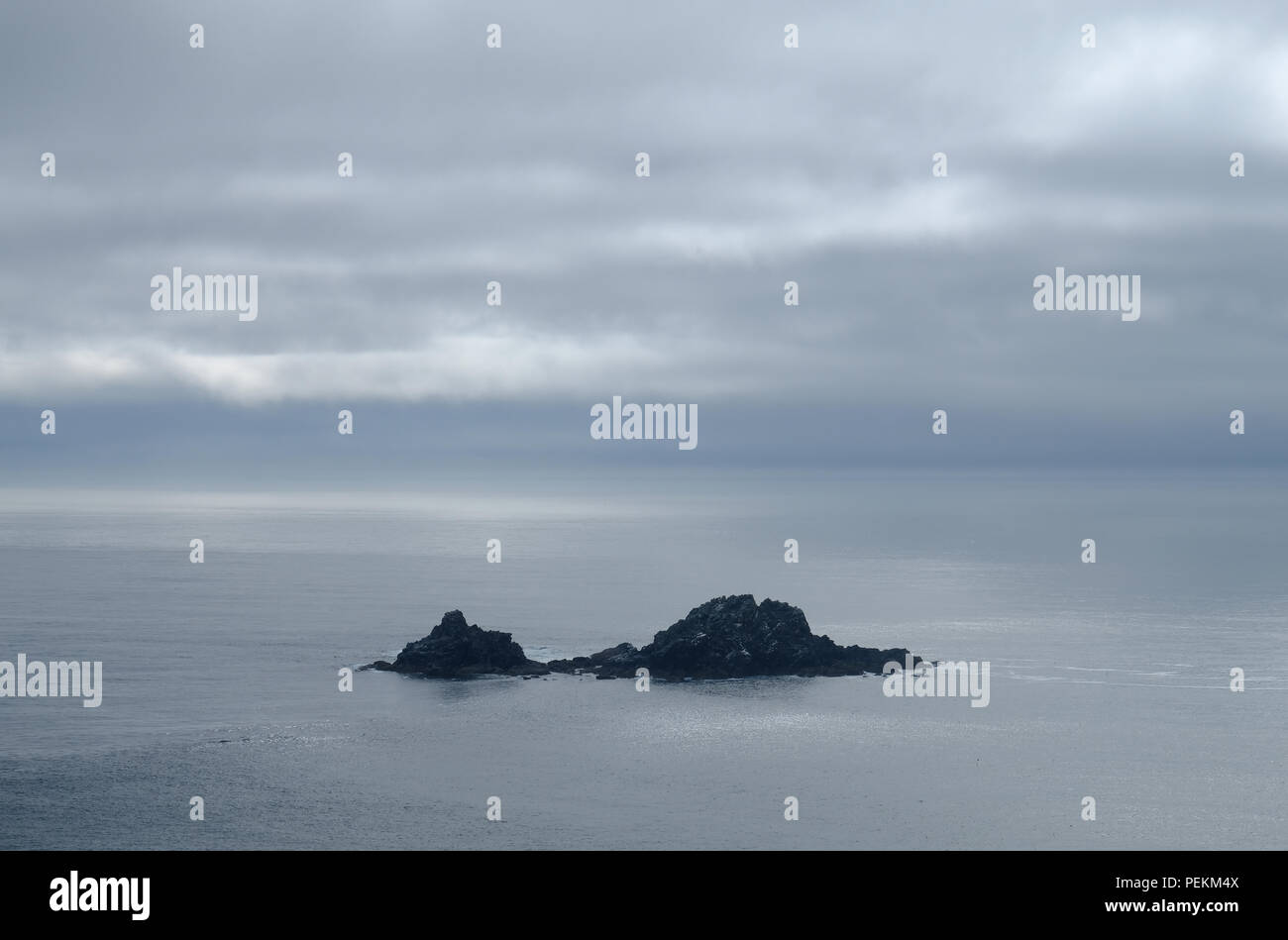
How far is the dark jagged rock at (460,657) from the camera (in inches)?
4104

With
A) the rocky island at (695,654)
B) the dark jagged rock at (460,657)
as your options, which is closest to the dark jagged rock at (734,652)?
the rocky island at (695,654)

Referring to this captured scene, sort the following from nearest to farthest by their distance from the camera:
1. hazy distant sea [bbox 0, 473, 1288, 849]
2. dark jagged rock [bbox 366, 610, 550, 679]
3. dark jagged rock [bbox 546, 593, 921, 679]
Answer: hazy distant sea [bbox 0, 473, 1288, 849] < dark jagged rock [bbox 366, 610, 550, 679] < dark jagged rock [bbox 546, 593, 921, 679]

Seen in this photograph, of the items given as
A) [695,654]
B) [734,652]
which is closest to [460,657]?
[695,654]

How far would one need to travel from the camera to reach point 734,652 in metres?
106

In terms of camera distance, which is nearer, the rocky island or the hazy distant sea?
the hazy distant sea

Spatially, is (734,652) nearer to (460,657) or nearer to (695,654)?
(695,654)

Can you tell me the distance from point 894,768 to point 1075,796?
11.6 m

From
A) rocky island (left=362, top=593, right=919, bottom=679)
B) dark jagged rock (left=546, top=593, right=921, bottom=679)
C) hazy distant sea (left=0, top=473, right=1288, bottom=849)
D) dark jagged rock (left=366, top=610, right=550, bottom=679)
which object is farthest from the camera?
dark jagged rock (left=546, top=593, right=921, bottom=679)

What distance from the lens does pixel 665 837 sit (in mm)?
64750

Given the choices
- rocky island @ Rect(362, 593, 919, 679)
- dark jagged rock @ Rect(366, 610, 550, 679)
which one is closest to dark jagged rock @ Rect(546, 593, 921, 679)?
rocky island @ Rect(362, 593, 919, 679)

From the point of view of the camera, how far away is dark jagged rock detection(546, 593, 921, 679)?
106125 mm

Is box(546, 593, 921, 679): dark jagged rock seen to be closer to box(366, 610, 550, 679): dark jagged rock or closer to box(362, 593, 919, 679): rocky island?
box(362, 593, 919, 679): rocky island
